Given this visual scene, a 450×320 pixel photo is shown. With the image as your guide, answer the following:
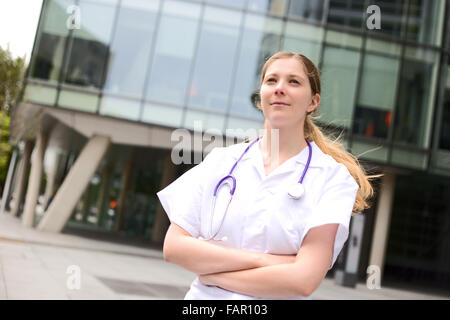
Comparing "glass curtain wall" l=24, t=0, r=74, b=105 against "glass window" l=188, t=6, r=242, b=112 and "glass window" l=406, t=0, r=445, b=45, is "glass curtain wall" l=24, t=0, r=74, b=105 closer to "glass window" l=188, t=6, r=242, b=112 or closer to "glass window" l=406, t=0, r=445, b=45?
"glass window" l=188, t=6, r=242, b=112

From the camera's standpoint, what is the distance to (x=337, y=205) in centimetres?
181

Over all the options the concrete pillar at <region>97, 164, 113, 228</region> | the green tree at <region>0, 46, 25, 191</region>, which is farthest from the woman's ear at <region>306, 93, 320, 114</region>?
the concrete pillar at <region>97, 164, 113, 228</region>

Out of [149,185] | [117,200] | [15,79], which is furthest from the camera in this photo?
[117,200]

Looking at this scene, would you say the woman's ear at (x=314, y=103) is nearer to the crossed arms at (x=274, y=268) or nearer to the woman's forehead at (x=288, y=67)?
the woman's forehead at (x=288, y=67)

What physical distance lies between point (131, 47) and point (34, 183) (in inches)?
332

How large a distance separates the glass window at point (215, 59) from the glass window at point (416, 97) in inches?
260

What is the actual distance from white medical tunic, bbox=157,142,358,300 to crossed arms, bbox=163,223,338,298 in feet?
0.11

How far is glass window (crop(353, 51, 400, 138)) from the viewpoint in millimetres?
19531

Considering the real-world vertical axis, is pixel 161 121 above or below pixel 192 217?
above

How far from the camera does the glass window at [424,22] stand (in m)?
20.0

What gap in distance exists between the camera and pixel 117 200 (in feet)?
121
